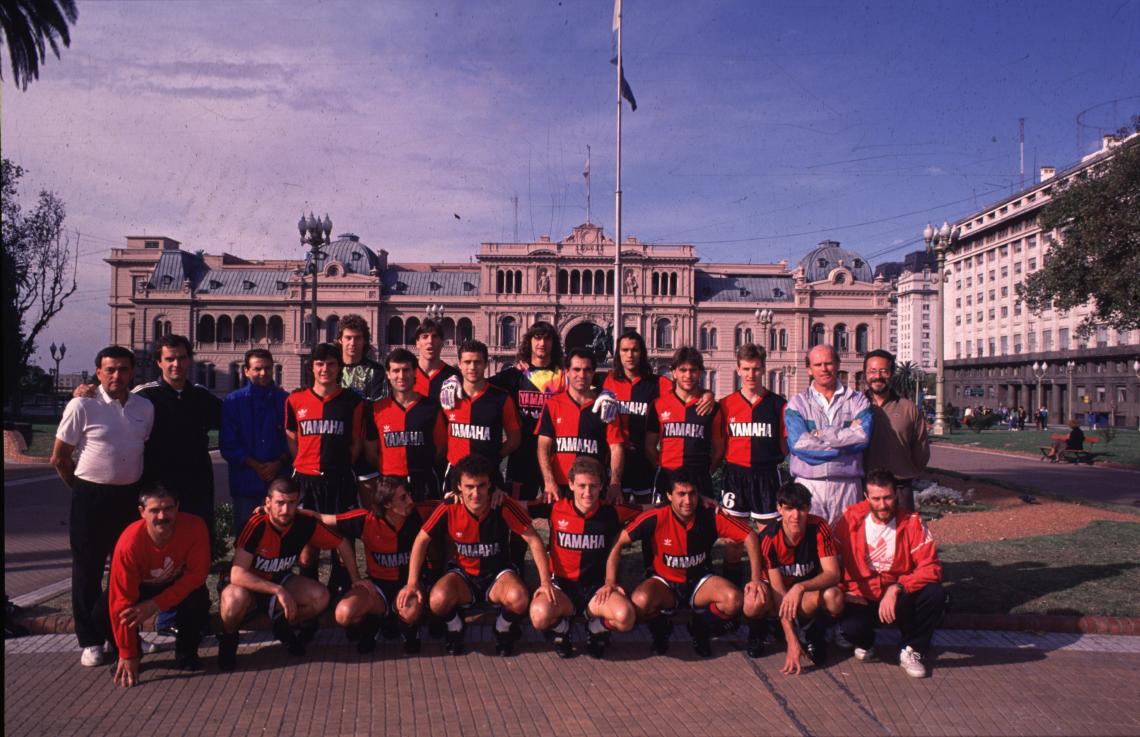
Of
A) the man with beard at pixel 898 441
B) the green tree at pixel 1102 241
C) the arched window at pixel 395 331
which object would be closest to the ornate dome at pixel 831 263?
the arched window at pixel 395 331

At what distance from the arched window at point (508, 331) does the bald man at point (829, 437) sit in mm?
60991

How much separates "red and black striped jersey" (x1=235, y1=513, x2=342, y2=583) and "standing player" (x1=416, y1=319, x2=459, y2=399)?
4.90 feet

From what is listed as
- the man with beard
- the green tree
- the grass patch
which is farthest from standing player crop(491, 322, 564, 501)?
the green tree

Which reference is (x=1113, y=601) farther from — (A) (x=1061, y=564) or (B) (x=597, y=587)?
(B) (x=597, y=587)

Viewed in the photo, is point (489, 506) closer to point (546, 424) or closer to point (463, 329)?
point (546, 424)

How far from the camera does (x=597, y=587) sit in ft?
18.2

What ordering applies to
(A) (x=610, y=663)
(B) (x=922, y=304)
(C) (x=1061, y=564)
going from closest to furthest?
(A) (x=610, y=663) → (C) (x=1061, y=564) → (B) (x=922, y=304)

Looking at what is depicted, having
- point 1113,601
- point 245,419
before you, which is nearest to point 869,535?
point 1113,601

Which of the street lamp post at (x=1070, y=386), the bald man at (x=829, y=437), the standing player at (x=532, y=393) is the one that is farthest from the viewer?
the street lamp post at (x=1070, y=386)

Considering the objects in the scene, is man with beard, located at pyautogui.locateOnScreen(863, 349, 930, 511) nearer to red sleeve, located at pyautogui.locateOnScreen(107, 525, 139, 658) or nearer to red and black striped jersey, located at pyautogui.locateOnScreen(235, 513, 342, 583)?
red and black striped jersey, located at pyautogui.locateOnScreen(235, 513, 342, 583)

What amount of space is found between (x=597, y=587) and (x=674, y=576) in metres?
0.56

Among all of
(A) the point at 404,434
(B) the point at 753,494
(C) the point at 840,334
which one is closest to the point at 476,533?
(A) the point at 404,434

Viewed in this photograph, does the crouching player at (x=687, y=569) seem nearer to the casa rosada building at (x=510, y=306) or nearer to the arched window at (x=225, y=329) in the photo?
the casa rosada building at (x=510, y=306)

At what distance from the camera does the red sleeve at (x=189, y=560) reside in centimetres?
489
